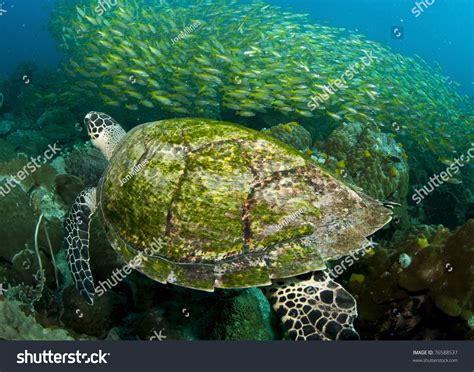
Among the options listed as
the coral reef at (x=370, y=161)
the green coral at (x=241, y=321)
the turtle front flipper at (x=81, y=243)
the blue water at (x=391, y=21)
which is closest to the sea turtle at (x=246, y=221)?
the turtle front flipper at (x=81, y=243)

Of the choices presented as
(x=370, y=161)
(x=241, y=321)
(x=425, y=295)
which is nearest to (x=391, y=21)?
(x=370, y=161)

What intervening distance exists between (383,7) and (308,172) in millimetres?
135941

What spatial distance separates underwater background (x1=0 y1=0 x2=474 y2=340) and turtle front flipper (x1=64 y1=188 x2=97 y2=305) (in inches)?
13.9

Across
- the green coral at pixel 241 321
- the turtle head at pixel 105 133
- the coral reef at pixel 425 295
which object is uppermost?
the turtle head at pixel 105 133

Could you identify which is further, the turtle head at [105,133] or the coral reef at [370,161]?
the coral reef at [370,161]

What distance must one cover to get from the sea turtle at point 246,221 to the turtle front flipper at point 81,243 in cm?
59

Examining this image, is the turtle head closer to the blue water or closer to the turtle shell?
the turtle shell

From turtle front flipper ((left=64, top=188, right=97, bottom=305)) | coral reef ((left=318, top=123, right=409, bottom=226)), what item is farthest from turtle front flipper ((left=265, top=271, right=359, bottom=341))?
coral reef ((left=318, top=123, right=409, bottom=226))

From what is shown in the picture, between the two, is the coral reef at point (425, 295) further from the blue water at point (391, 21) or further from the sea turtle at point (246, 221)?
the blue water at point (391, 21)

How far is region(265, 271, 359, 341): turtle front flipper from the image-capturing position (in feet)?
8.86

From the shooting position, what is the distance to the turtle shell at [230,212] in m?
2.86

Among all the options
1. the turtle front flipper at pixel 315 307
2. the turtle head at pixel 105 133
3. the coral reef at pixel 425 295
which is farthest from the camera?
the turtle head at pixel 105 133

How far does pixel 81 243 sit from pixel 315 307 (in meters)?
2.47

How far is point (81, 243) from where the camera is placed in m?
3.74
